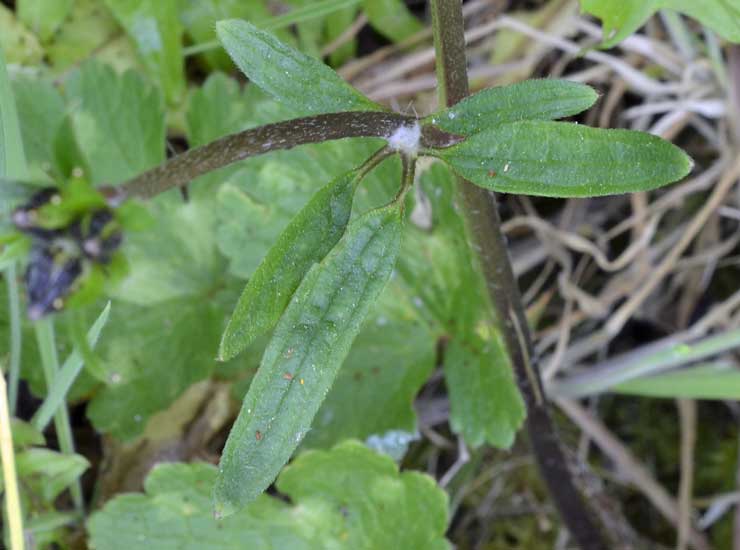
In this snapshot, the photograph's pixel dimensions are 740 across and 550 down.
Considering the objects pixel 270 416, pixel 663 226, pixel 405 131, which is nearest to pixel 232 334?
pixel 270 416

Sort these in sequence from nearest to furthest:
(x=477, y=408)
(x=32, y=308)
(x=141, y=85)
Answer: (x=32, y=308) < (x=477, y=408) < (x=141, y=85)

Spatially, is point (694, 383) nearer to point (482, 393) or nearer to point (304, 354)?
point (482, 393)

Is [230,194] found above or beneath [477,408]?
above

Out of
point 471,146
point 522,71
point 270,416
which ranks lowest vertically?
point 270,416

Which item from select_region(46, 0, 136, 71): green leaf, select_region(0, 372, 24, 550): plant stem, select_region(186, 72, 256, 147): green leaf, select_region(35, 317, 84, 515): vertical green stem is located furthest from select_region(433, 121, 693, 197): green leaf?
select_region(46, 0, 136, 71): green leaf

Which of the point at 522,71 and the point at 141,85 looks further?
the point at 522,71

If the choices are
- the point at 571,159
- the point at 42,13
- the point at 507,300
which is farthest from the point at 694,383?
the point at 42,13

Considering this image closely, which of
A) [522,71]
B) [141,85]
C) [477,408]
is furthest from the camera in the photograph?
[522,71]

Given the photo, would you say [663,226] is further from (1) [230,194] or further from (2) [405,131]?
(2) [405,131]

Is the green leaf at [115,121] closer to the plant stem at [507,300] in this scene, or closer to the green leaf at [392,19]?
the green leaf at [392,19]
